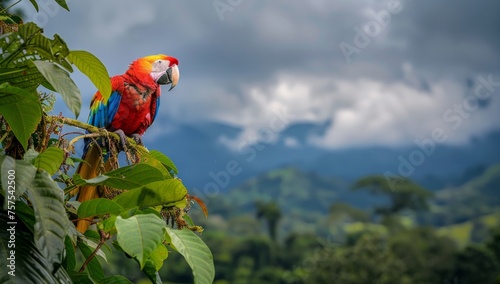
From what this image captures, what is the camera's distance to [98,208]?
75 centimetres

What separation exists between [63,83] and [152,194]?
0.17m

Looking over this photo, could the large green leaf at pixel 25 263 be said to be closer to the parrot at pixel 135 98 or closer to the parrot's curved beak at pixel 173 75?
the parrot at pixel 135 98

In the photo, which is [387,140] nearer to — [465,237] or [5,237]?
[465,237]

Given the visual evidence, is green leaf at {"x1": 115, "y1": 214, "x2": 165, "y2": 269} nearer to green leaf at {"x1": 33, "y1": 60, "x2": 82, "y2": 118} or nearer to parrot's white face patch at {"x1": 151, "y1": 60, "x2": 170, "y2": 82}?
green leaf at {"x1": 33, "y1": 60, "x2": 82, "y2": 118}

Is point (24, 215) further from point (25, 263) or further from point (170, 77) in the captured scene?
point (170, 77)

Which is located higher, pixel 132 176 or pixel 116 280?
pixel 132 176

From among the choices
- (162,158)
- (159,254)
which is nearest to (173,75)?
(162,158)

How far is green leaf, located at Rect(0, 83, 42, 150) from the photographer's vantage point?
74cm

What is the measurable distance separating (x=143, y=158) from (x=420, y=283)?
15747mm

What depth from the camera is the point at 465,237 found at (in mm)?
38969

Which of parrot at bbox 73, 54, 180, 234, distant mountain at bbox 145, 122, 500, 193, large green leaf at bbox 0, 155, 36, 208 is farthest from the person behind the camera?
distant mountain at bbox 145, 122, 500, 193

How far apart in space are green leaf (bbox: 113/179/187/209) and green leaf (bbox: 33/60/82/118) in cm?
12

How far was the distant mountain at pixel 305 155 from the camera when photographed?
7512 cm

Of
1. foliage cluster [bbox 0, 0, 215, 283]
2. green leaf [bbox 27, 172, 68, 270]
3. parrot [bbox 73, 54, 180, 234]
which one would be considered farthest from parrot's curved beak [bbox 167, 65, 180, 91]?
green leaf [bbox 27, 172, 68, 270]
